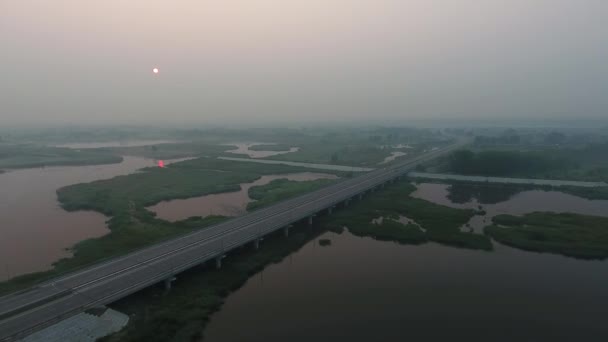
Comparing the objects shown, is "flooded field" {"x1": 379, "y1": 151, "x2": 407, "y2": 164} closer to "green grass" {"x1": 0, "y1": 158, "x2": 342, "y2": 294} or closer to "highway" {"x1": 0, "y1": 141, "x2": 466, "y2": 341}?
"green grass" {"x1": 0, "y1": 158, "x2": 342, "y2": 294}

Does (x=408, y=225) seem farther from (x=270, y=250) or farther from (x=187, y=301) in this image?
(x=187, y=301)

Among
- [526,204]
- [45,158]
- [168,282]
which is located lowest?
[526,204]

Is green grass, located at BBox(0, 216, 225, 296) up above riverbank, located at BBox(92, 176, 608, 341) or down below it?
above

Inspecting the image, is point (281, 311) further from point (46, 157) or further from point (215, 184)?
point (46, 157)

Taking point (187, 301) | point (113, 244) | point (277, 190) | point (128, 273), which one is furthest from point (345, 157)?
point (187, 301)

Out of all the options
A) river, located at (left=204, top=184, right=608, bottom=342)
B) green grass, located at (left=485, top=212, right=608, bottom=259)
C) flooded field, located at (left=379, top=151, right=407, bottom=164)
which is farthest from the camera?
flooded field, located at (left=379, top=151, right=407, bottom=164)

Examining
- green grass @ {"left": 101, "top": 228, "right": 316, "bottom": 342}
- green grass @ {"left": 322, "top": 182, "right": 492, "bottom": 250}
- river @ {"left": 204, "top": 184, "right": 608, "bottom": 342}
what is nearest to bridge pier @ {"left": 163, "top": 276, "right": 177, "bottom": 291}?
green grass @ {"left": 101, "top": 228, "right": 316, "bottom": 342}

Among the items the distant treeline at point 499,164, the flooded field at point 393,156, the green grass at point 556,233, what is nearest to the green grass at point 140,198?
the flooded field at point 393,156
